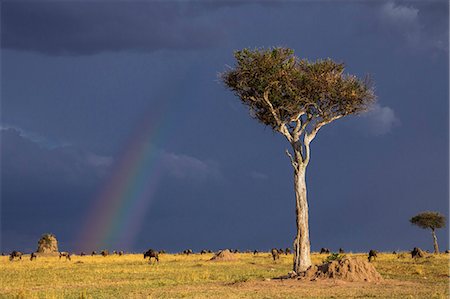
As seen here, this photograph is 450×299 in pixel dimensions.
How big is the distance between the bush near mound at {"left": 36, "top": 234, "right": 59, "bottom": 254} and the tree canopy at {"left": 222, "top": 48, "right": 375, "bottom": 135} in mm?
72052

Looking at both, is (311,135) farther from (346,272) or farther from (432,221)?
(432,221)

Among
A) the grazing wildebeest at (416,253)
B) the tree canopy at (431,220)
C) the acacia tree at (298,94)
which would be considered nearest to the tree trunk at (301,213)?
the acacia tree at (298,94)

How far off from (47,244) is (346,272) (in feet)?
266

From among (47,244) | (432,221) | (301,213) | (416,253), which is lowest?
(301,213)

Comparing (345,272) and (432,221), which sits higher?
(432,221)

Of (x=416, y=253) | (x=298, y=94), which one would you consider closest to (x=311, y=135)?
(x=298, y=94)

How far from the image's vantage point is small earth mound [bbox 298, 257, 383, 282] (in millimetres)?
37344

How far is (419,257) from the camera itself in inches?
2894

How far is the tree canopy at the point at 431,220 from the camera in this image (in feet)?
354

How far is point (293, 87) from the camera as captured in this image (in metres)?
44.1

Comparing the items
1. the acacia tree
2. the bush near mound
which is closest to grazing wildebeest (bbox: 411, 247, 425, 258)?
the acacia tree

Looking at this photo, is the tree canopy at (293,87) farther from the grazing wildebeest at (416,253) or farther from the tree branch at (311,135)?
the grazing wildebeest at (416,253)

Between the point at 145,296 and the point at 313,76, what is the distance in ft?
69.5

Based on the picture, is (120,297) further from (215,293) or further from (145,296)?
(215,293)
